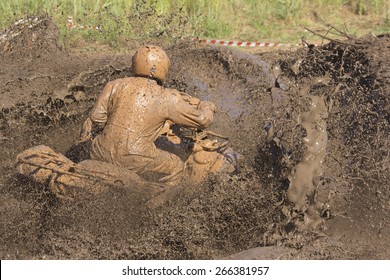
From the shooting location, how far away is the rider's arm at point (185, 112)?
679 centimetres

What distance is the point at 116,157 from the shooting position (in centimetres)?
680

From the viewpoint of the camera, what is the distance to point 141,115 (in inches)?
266

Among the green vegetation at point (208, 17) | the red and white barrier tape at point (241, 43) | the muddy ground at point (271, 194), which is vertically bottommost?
the red and white barrier tape at point (241, 43)

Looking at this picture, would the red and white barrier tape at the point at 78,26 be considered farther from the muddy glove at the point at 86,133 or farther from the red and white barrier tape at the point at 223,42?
the muddy glove at the point at 86,133

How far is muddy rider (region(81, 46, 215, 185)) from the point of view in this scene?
6.77m

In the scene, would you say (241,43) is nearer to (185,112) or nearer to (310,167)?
(185,112)

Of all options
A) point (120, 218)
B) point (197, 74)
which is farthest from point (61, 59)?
point (120, 218)

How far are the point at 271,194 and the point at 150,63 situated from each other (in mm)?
1436

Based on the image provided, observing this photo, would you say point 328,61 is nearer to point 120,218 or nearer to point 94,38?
point 120,218

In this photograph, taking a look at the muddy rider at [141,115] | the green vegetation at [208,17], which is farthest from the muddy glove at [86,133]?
the green vegetation at [208,17]

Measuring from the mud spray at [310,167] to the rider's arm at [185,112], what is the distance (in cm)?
80

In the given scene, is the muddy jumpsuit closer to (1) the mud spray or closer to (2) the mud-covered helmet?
(2) the mud-covered helmet

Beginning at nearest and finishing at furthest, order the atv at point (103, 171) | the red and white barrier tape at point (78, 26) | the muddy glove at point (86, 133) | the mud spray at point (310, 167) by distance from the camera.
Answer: the mud spray at point (310, 167) < the atv at point (103, 171) < the muddy glove at point (86, 133) < the red and white barrier tape at point (78, 26)

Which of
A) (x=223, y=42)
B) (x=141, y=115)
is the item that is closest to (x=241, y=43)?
(x=223, y=42)
